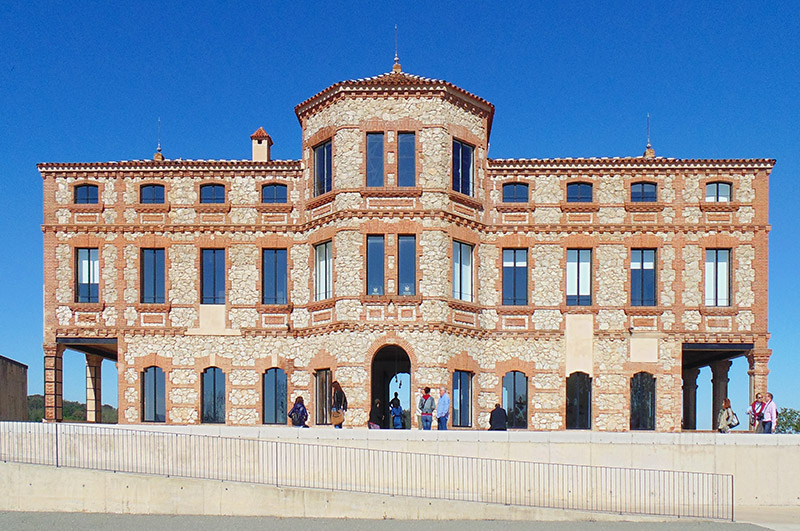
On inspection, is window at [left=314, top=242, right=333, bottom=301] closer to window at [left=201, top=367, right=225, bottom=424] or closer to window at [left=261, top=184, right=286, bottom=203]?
window at [left=261, top=184, right=286, bottom=203]

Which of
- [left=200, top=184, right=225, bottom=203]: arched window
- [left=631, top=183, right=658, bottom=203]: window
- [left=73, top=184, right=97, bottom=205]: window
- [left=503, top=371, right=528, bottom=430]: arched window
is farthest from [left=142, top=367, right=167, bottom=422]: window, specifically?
[left=631, top=183, right=658, bottom=203]: window

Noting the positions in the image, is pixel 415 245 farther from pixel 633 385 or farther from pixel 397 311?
pixel 633 385

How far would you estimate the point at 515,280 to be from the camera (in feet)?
96.9

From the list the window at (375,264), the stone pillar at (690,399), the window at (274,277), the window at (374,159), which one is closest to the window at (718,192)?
the stone pillar at (690,399)

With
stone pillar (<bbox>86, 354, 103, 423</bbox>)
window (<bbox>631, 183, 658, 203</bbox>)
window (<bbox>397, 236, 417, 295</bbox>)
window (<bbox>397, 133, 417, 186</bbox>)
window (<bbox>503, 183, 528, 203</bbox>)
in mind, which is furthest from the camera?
stone pillar (<bbox>86, 354, 103, 423</bbox>)

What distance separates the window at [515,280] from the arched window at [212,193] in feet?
36.1

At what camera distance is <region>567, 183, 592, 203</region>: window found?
97.8ft

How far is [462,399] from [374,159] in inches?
354

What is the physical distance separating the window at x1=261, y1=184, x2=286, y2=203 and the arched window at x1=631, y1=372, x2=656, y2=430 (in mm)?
14722

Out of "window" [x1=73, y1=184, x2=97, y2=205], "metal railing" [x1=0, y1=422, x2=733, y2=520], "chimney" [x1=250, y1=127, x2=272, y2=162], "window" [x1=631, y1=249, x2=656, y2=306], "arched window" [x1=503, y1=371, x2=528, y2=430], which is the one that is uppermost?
"chimney" [x1=250, y1=127, x2=272, y2=162]

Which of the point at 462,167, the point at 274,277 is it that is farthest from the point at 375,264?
the point at 462,167

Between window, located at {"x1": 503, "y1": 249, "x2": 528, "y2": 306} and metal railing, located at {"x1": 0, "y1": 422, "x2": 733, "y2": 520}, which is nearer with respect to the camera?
metal railing, located at {"x1": 0, "y1": 422, "x2": 733, "y2": 520}

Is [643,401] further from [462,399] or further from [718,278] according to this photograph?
[462,399]

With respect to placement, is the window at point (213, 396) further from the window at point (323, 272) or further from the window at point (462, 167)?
the window at point (462, 167)
